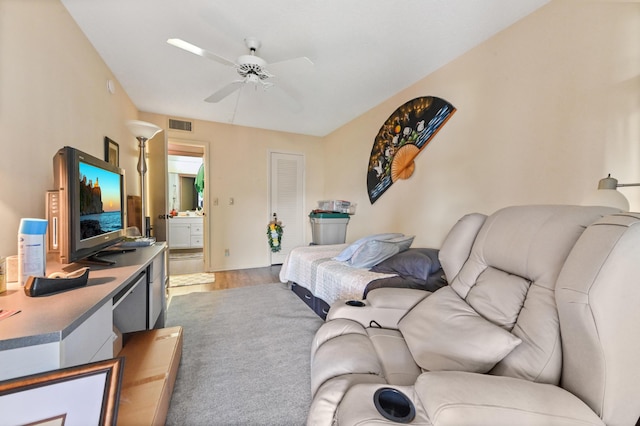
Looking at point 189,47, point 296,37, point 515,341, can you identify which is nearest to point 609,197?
point 515,341

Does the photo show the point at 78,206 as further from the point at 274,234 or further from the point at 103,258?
the point at 274,234

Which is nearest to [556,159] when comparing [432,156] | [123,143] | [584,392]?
[432,156]

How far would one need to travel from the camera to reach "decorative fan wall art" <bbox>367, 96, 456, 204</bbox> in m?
2.59

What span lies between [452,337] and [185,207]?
6.66 m

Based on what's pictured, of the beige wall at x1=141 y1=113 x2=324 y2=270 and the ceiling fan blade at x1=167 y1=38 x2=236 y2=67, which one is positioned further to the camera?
the beige wall at x1=141 y1=113 x2=324 y2=270

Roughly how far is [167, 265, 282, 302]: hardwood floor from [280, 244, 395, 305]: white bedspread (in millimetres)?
781

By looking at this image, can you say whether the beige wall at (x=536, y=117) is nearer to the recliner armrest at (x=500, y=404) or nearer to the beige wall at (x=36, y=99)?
the recliner armrest at (x=500, y=404)

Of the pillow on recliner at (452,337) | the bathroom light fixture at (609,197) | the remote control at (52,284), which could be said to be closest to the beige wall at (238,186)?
the remote control at (52,284)

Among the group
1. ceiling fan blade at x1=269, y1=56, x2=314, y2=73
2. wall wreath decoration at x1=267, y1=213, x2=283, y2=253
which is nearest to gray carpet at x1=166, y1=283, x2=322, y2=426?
wall wreath decoration at x1=267, y1=213, x2=283, y2=253

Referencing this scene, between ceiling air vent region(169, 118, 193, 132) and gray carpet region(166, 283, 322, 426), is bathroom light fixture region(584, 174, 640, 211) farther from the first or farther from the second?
ceiling air vent region(169, 118, 193, 132)

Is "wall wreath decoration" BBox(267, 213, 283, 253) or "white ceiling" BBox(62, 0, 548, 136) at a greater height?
"white ceiling" BBox(62, 0, 548, 136)

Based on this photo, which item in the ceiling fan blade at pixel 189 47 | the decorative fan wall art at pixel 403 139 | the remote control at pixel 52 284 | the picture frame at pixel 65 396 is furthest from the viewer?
the decorative fan wall art at pixel 403 139

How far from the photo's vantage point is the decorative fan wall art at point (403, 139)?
102 inches

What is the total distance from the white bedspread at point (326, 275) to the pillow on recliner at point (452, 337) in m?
0.71
